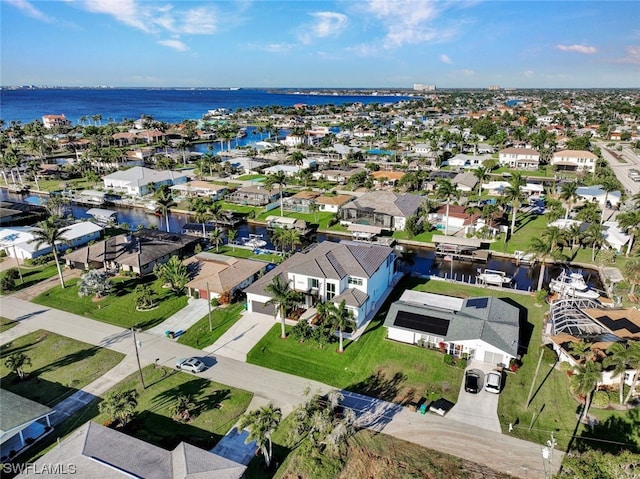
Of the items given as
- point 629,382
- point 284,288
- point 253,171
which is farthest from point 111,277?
point 253,171

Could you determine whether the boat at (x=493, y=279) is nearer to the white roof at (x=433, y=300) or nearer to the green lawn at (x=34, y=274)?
the white roof at (x=433, y=300)

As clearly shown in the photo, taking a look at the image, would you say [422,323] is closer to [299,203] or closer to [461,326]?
[461,326]

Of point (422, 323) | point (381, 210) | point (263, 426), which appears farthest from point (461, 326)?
point (381, 210)

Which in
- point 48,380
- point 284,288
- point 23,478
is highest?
point 284,288

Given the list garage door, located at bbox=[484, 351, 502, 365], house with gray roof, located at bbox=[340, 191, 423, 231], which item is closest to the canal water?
house with gray roof, located at bbox=[340, 191, 423, 231]

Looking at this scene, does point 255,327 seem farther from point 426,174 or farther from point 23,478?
point 426,174

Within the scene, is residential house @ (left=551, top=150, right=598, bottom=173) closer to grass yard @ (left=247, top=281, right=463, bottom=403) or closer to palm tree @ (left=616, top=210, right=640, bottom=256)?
palm tree @ (left=616, top=210, right=640, bottom=256)
